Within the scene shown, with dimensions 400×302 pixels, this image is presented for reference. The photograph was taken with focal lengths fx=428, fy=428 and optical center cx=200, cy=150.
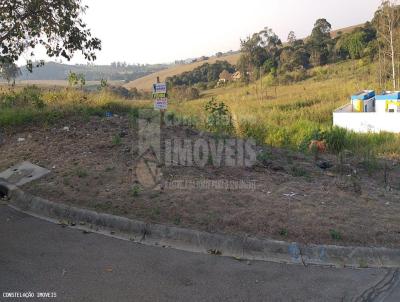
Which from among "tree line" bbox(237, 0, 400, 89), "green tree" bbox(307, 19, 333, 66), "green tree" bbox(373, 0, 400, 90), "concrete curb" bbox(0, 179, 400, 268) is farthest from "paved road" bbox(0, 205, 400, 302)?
"green tree" bbox(307, 19, 333, 66)

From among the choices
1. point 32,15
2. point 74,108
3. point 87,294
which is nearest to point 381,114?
point 74,108

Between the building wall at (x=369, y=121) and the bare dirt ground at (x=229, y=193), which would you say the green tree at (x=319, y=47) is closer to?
the building wall at (x=369, y=121)

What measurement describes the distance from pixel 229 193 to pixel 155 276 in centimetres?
214

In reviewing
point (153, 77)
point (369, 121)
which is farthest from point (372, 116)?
point (153, 77)

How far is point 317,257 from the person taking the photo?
4.44 metres

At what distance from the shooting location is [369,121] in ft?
63.2

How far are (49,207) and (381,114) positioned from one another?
1693cm

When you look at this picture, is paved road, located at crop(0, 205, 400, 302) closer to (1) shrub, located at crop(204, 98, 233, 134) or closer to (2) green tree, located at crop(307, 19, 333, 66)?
(1) shrub, located at crop(204, 98, 233, 134)

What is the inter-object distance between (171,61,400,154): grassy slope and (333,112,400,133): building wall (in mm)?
1218

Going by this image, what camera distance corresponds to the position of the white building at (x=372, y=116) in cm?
1872

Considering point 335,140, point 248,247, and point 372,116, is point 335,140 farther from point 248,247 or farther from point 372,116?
point 248,247

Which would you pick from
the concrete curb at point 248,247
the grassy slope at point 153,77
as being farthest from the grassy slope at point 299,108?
the grassy slope at point 153,77

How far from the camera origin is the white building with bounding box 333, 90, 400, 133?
61.4ft

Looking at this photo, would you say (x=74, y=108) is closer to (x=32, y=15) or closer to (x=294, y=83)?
(x=32, y=15)
